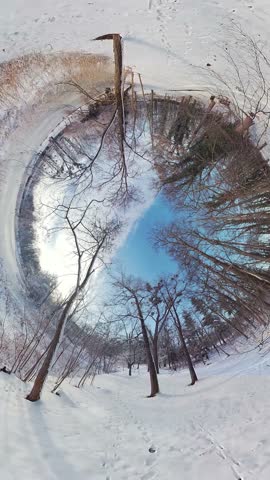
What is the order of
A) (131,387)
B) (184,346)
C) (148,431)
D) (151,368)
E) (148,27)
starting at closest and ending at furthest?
1. (148,431)
2. (148,27)
3. (151,368)
4. (131,387)
5. (184,346)

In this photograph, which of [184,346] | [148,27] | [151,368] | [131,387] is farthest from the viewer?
[184,346]

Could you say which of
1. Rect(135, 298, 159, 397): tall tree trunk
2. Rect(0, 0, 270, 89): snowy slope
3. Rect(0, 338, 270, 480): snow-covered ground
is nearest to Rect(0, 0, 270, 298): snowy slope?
Rect(0, 0, 270, 89): snowy slope

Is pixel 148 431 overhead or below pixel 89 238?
below

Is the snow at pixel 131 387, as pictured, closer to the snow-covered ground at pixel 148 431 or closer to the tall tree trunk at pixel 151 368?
the snow-covered ground at pixel 148 431

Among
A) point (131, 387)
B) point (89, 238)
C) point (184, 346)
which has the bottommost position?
point (131, 387)

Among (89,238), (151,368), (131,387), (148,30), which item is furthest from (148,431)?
(148,30)

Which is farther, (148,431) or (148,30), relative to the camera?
(148,30)

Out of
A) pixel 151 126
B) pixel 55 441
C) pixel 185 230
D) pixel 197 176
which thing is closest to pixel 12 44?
pixel 151 126

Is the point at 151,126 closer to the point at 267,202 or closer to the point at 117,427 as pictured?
the point at 267,202

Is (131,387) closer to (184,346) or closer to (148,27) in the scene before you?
(184,346)
